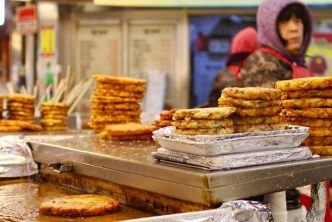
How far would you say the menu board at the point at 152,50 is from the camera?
19.0 feet

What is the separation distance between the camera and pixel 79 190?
2334mm

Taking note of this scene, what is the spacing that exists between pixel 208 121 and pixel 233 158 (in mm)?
144

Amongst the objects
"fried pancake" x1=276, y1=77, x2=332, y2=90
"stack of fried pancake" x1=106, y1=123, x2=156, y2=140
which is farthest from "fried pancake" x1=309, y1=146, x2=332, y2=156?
"stack of fried pancake" x1=106, y1=123, x2=156, y2=140

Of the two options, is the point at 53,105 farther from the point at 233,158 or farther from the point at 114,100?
the point at 233,158

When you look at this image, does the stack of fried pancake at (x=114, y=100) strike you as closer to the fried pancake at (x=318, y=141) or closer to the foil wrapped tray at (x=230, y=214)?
the fried pancake at (x=318, y=141)

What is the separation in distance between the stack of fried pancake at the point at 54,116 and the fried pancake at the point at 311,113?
2018mm

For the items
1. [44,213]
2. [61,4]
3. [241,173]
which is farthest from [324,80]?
[61,4]

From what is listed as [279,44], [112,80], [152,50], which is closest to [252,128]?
[112,80]

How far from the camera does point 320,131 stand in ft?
6.57

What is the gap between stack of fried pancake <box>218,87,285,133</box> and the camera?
1.75 metres

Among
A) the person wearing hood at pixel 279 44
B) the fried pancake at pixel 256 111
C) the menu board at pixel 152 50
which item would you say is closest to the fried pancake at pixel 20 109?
the person wearing hood at pixel 279 44

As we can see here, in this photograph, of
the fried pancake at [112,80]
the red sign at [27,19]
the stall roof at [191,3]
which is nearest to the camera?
the fried pancake at [112,80]

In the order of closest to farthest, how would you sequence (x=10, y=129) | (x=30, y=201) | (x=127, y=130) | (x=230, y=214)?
(x=230, y=214) < (x=30, y=201) < (x=127, y=130) < (x=10, y=129)

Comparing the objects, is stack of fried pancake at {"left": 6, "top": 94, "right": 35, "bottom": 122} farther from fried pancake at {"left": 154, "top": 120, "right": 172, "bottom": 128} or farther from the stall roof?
the stall roof
